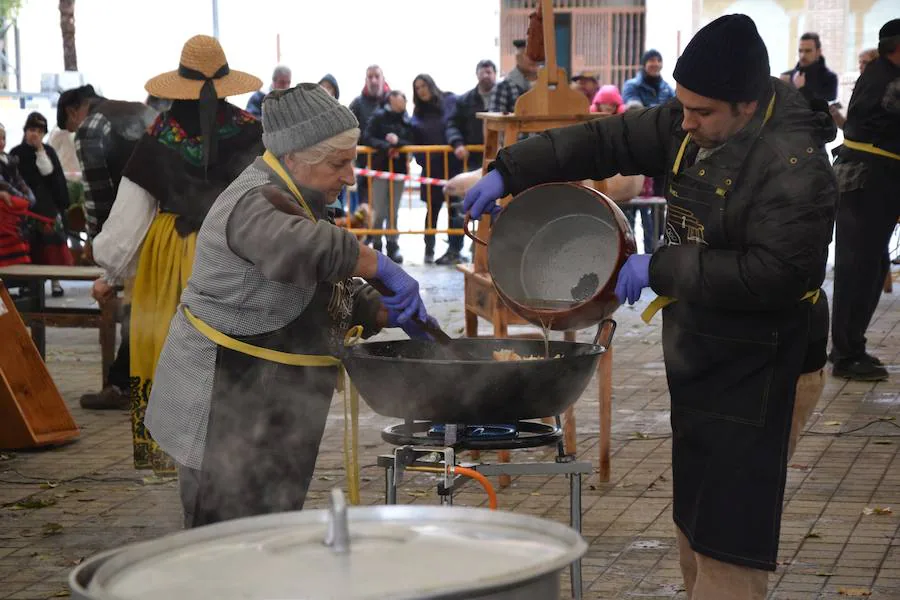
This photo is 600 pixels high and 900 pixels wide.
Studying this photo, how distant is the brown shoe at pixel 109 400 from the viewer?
26.6 ft

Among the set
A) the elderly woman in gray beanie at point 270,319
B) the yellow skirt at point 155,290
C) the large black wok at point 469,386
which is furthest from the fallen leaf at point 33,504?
the large black wok at point 469,386

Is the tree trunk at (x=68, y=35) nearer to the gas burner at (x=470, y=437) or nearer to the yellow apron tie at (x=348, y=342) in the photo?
the yellow apron tie at (x=348, y=342)

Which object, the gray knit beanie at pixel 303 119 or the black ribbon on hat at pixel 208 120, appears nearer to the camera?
the gray knit beanie at pixel 303 119

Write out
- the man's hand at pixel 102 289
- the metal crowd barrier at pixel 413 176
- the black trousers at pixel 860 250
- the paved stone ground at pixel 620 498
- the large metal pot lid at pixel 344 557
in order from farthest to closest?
the metal crowd barrier at pixel 413 176 < the black trousers at pixel 860 250 < the man's hand at pixel 102 289 < the paved stone ground at pixel 620 498 < the large metal pot lid at pixel 344 557

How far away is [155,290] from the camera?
602 centimetres

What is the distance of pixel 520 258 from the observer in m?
4.05

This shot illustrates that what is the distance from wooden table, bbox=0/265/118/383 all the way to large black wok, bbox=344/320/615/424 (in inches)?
191

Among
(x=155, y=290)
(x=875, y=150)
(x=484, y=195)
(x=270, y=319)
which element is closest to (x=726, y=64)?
(x=484, y=195)

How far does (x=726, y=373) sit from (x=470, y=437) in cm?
69

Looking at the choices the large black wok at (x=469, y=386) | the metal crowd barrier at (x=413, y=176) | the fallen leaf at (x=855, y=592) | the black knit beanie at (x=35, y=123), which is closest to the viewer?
the large black wok at (x=469, y=386)

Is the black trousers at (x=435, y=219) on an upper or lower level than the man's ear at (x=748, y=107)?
lower

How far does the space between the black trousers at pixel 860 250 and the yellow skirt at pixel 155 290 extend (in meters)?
4.16

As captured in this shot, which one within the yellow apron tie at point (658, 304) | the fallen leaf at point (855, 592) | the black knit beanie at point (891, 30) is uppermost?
the black knit beanie at point (891, 30)

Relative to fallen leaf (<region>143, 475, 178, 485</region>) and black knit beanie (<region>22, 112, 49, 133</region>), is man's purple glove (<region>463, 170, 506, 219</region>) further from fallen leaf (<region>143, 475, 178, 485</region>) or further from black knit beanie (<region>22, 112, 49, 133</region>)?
black knit beanie (<region>22, 112, 49, 133</region>)
